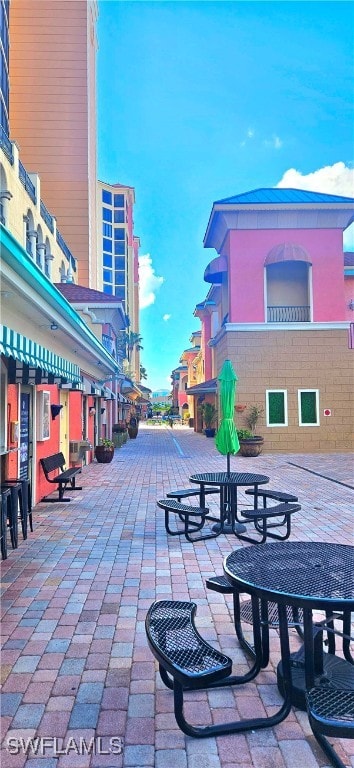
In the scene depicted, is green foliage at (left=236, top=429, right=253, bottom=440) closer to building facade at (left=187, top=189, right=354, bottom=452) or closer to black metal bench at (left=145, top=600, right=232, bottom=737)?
building facade at (left=187, top=189, right=354, bottom=452)

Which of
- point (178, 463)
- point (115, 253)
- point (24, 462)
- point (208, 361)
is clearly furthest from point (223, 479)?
point (115, 253)

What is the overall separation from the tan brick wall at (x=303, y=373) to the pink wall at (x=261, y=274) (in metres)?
0.95

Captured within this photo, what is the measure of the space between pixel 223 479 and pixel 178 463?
8218 mm

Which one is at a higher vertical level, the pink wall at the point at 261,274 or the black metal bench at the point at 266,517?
the pink wall at the point at 261,274

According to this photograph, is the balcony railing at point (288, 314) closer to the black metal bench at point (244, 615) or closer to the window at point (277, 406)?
the window at point (277, 406)

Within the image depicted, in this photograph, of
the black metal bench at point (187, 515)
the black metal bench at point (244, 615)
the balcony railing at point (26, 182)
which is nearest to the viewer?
the black metal bench at point (244, 615)

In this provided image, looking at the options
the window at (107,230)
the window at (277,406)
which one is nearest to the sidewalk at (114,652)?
the window at (277,406)

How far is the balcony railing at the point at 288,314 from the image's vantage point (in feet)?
64.0

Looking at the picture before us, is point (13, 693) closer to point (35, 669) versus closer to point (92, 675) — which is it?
point (35, 669)

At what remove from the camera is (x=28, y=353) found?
509 centimetres

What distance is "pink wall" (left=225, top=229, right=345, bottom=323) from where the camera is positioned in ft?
62.8

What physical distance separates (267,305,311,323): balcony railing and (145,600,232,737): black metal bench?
1758 centimetres

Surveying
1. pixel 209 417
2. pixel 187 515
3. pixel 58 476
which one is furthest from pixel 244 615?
pixel 209 417

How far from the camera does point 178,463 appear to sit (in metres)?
14.9
